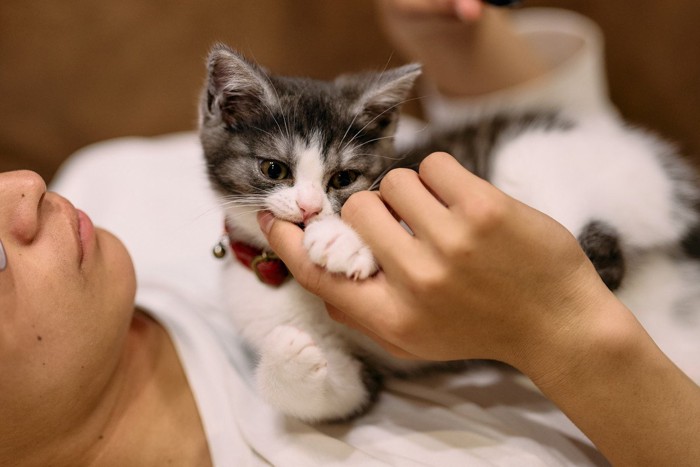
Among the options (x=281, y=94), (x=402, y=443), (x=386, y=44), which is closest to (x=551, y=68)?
(x=386, y=44)

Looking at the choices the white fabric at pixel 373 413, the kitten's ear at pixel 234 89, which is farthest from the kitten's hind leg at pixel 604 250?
the kitten's ear at pixel 234 89

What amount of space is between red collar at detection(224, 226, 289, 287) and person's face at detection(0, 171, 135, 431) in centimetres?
22

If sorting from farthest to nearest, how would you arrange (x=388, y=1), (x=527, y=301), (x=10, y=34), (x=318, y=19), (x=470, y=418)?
(x=318, y=19), (x=10, y=34), (x=388, y=1), (x=470, y=418), (x=527, y=301)

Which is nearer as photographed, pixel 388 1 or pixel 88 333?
pixel 88 333

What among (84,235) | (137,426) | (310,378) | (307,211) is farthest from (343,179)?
(137,426)

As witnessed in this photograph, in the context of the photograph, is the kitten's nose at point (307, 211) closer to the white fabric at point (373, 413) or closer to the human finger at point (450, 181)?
the human finger at point (450, 181)

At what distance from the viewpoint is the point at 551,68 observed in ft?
5.65

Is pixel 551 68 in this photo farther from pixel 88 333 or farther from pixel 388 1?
pixel 88 333

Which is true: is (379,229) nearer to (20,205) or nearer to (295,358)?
(295,358)

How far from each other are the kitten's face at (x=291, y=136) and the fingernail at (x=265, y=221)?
13mm

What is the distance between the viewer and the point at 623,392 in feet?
2.51

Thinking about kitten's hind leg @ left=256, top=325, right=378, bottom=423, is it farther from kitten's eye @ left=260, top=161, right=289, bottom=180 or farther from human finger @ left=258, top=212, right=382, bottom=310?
kitten's eye @ left=260, top=161, right=289, bottom=180

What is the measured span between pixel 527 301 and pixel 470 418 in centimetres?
32

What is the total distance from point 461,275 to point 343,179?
33 centimetres
